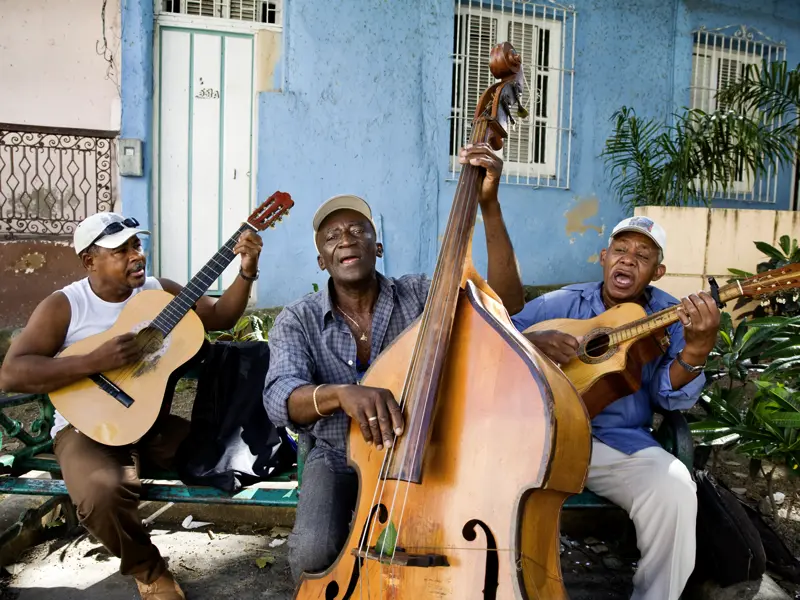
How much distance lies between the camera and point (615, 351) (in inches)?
102

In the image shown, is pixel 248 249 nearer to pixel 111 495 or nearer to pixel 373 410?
pixel 111 495

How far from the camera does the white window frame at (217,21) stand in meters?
6.32

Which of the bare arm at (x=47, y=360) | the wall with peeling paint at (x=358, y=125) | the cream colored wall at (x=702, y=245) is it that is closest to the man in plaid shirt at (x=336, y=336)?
the bare arm at (x=47, y=360)

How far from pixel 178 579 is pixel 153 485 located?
511 millimetres

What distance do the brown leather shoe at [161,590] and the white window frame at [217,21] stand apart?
5.08 m

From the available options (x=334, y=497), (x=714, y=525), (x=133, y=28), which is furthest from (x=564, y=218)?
(x=334, y=497)

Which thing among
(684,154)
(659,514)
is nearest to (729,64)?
(684,154)

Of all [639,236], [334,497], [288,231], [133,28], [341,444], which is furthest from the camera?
[288,231]

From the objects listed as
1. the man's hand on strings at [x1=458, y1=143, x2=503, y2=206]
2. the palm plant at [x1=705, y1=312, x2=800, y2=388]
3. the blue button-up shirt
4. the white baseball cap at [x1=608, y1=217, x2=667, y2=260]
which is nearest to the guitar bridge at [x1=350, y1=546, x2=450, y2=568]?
the man's hand on strings at [x1=458, y1=143, x2=503, y2=206]

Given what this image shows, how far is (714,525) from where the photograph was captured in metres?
→ 2.51

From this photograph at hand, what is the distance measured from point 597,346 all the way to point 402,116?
14.8ft

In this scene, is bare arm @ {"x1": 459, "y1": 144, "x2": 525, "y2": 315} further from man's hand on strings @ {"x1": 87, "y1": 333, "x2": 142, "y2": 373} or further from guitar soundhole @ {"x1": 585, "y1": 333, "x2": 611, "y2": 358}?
man's hand on strings @ {"x1": 87, "y1": 333, "x2": 142, "y2": 373}

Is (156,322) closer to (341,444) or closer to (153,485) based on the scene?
(153,485)

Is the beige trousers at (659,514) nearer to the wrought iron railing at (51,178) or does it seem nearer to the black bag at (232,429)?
the black bag at (232,429)
